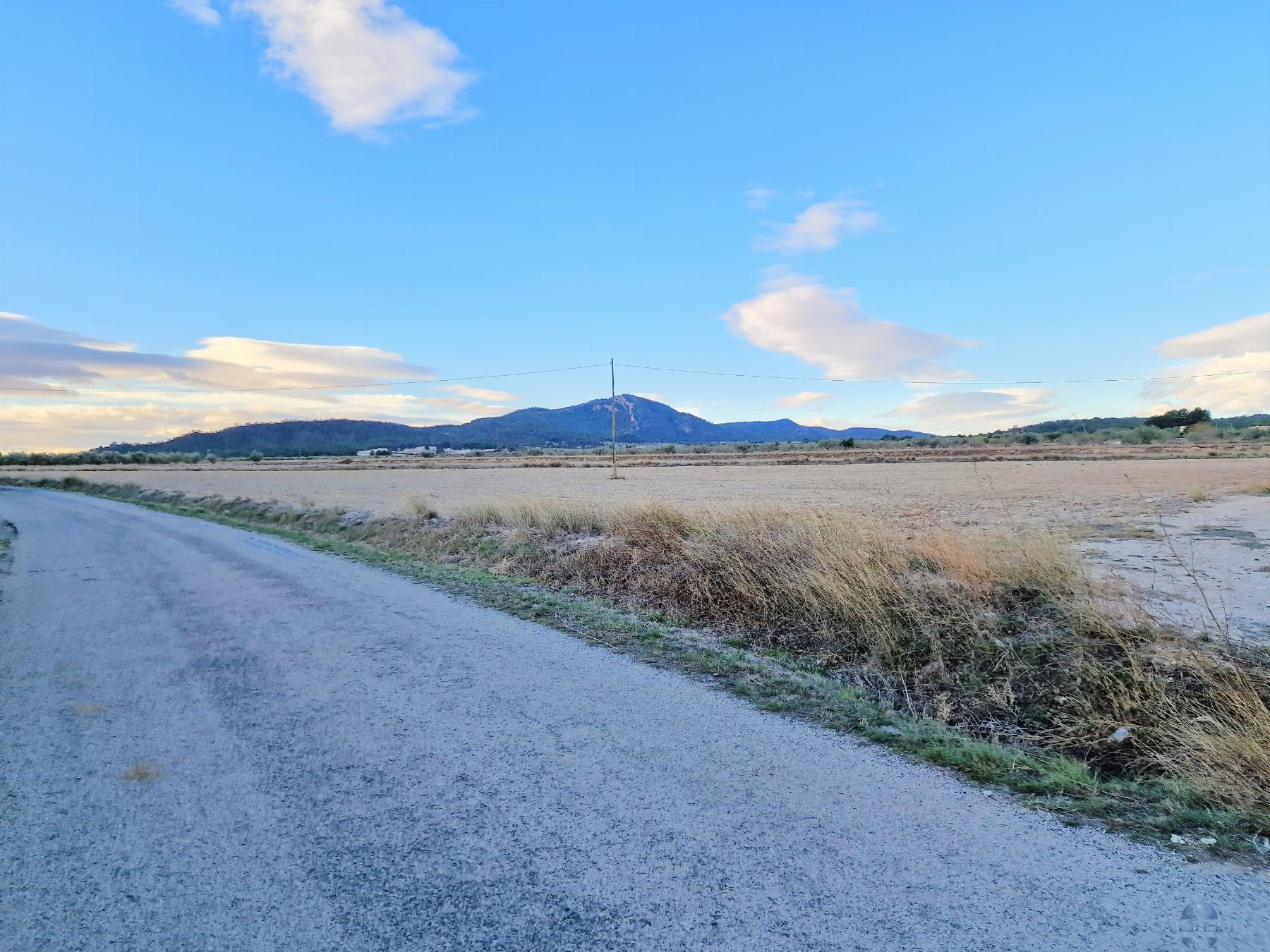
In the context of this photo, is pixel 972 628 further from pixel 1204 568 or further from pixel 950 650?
pixel 1204 568

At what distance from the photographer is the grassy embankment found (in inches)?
152

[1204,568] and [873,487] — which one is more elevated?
[1204,568]

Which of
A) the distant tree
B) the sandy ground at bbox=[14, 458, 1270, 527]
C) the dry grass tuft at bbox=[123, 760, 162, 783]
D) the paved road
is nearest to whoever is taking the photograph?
the paved road

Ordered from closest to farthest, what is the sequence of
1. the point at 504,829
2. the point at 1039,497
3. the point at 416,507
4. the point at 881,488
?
the point at 504,829 → the point at 416,507 → the point at 1039,497 → the point at 881,488

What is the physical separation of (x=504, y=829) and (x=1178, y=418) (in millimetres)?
103336

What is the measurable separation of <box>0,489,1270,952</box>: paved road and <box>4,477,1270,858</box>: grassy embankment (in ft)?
1.85

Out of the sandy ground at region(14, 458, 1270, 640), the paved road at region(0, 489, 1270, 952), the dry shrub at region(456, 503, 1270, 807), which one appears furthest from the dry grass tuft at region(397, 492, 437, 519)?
the paved road at region(0, 489, 1270, 952)

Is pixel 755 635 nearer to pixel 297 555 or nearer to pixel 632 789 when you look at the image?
pixel 632 789

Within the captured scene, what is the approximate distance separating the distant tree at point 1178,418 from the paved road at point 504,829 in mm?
87058

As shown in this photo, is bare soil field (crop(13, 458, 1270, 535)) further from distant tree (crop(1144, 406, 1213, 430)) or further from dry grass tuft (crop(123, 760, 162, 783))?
distant tree (crop(1144, 406, 1213, 430))

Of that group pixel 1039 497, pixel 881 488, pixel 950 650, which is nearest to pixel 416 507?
pixel 950 650

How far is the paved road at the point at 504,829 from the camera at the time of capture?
2.59 m

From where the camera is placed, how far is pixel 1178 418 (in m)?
81.1

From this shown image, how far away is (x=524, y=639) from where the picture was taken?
681 centimetres
